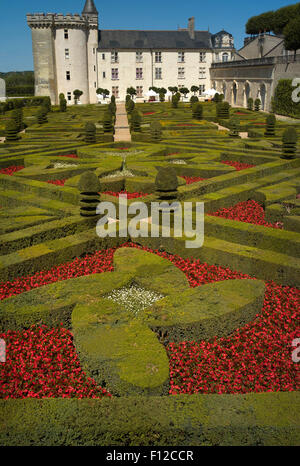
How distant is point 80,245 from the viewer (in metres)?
9.39

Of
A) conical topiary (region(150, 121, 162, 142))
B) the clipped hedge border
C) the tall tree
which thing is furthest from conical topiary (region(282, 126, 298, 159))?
the tall tree

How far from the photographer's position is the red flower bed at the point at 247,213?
1149cm

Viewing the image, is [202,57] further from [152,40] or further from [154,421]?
[154,421]

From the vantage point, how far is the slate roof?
64938mm

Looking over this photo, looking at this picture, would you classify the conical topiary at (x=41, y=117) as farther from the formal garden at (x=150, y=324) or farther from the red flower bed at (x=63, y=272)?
the red flower bed at (x=63, y=272)

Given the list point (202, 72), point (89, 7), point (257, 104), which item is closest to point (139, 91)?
point (202, 72)

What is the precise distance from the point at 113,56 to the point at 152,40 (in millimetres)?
7948

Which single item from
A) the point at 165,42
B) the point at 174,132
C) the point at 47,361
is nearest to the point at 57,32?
the point at 165,42

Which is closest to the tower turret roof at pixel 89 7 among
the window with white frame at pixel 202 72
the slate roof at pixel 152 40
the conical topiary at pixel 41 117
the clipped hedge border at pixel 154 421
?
the slate roof at pixel 152 40

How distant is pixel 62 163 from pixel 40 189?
16.0 ft

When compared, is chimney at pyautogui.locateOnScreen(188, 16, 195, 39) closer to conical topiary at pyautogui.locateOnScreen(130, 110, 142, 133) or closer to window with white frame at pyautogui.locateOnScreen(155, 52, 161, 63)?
window with white frame at pyautogui.locateOnScreen(155, 52, 161, 63)

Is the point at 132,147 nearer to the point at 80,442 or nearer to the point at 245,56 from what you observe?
the point at 80,442

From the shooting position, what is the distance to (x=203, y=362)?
5.99 m

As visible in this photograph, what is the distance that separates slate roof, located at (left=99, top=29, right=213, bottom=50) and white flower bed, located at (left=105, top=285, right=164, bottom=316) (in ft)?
210
